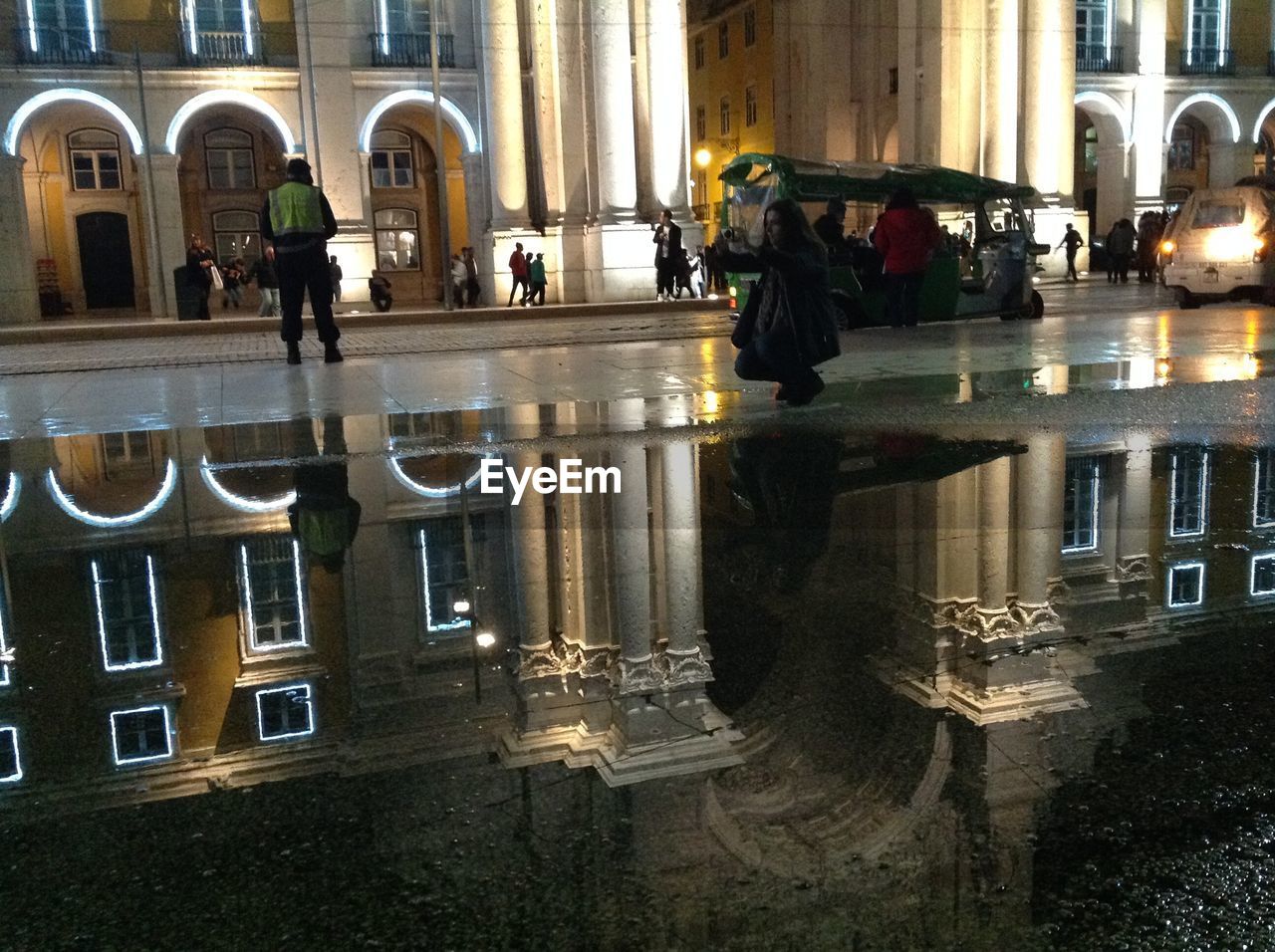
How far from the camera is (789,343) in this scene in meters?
8.53

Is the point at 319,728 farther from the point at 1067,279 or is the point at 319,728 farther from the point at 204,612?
the point at 1067,279

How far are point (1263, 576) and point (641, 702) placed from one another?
7.89 feet

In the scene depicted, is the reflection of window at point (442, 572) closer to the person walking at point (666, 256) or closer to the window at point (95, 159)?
the person walking at point (666, 256)

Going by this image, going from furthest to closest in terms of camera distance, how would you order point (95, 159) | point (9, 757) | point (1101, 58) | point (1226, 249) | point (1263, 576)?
point (1101, 58), point (95, 159), point (1226, 249), point (1263, 576), point (9, 757)

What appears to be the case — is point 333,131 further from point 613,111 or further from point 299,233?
point 299,233

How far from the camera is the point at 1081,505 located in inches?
208

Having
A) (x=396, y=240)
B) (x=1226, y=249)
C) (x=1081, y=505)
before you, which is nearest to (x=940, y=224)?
(x=1226, y=249)

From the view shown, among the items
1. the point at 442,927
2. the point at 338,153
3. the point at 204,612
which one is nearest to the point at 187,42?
the point at 338,153

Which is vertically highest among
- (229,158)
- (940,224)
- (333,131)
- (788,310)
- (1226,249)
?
(333,131)

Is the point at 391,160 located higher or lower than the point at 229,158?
lower

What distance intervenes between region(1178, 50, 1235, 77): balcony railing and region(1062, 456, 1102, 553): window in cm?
4134

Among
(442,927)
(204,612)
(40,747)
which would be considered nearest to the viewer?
(442,927)

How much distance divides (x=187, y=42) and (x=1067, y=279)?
24.3 metres

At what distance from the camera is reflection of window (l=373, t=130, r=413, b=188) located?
36.9 metres
